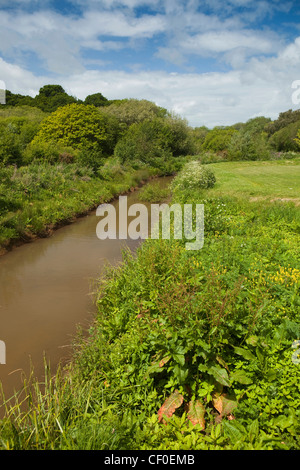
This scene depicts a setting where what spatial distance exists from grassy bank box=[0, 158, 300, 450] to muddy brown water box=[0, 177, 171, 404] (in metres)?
0.79

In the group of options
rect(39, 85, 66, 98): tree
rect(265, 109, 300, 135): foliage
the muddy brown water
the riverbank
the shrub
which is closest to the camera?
the muddy brown water

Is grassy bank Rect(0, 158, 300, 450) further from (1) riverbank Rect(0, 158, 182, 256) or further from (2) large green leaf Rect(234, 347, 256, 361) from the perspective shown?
(1) riverbank Rect(0, 158, 182, 256)

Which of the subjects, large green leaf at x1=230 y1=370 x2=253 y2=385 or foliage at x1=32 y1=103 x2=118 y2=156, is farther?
foliage at x1=32 y1=103 x2=118 y2=156

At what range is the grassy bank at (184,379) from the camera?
8.55ft

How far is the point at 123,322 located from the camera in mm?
4605

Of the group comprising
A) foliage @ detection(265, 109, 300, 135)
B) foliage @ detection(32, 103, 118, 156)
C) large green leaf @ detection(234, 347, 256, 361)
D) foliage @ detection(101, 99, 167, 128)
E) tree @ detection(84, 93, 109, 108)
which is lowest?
large green leaf @ detection(234, 347, 256, 361)

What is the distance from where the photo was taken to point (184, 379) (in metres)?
3.01

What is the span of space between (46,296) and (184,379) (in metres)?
4.61

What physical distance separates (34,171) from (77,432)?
573 inches

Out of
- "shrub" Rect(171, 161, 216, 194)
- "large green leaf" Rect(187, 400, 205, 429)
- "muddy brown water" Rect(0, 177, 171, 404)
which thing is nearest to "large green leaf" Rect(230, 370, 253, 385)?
"large green leaf" Rect(187, 400, 205, 429)

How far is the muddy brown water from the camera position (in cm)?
481

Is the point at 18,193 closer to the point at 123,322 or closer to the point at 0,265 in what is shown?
the point at 0,265

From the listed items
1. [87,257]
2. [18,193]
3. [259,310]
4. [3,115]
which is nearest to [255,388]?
[259,310]

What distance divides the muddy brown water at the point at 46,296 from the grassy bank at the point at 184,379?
0.79m
